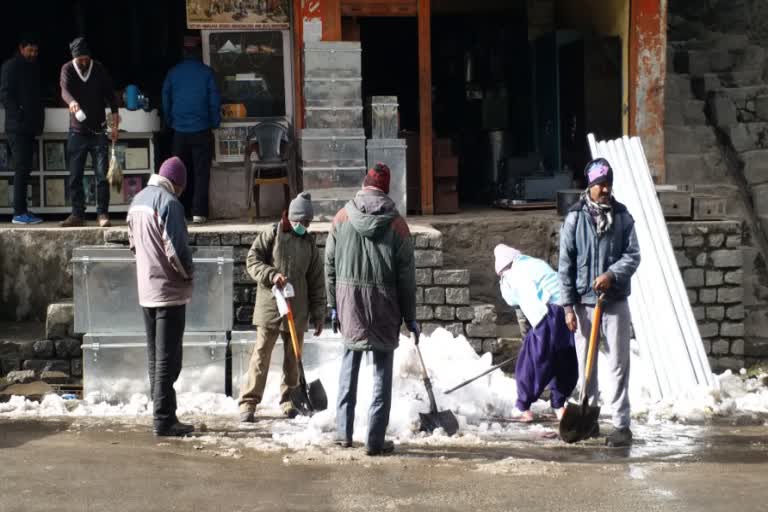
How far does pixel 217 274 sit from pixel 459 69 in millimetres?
7331

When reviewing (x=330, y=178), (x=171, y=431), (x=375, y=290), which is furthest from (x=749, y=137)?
(x=171, y=431)

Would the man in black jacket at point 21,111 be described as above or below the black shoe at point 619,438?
above

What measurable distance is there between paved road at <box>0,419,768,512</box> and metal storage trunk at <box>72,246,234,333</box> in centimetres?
139

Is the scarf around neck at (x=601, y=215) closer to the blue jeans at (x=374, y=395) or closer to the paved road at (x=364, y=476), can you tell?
the paved road at (x=364, y=476)

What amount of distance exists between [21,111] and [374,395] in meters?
6.58

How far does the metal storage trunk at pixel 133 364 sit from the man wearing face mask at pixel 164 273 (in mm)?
1246

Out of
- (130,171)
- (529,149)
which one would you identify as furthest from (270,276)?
(529,149)

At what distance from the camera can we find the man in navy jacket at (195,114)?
12.8 metres

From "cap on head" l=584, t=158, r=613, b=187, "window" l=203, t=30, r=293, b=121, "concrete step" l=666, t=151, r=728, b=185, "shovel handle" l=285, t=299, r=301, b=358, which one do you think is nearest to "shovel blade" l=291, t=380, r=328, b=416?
"shovel handle" l=285, t=299, r=301, b=358

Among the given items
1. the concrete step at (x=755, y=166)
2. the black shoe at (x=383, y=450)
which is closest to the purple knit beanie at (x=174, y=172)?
the black shoe at (x=383, y=450)

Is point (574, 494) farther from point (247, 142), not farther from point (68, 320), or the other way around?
point (247, 142)

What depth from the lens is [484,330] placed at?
1091 cm

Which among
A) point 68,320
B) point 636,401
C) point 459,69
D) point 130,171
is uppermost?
point 459,69

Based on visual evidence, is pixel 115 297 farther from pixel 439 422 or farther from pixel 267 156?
Result: pixel 267 156
